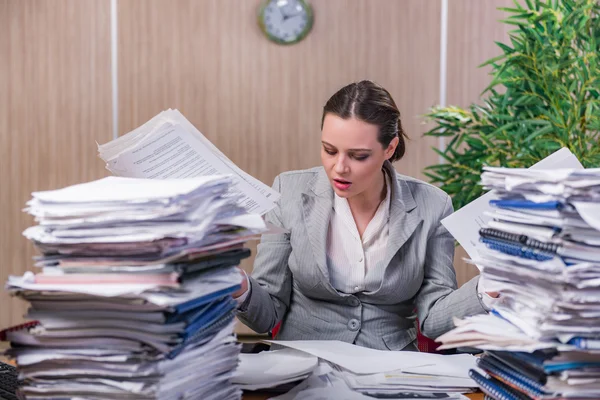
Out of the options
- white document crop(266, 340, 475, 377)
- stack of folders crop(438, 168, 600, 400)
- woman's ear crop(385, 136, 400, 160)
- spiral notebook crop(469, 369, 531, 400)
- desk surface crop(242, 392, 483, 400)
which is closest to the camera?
stack of folders crop(438, 168, 600, 400)

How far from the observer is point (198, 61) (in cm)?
457

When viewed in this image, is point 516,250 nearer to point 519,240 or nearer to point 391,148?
point 519,240

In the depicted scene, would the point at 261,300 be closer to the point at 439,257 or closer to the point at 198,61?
the point at 439,257

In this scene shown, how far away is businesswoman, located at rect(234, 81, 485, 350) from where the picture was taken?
73.0 inches

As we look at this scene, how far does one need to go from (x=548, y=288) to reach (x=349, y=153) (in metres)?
0.97

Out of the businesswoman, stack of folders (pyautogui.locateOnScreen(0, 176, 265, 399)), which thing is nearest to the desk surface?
stack of folders (pyautogui.locateOnScreen(0, 176, 265, 399))

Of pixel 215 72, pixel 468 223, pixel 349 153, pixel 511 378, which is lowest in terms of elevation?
pixel 511 378

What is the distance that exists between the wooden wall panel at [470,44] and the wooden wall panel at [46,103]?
2.18 meters

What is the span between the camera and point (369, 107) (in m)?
1.89

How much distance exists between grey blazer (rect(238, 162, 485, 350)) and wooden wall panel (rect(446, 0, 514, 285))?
270 centimetres

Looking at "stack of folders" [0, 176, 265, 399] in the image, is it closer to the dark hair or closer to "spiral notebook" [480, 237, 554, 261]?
"spiral notebook" [480, 237, 554, 261]

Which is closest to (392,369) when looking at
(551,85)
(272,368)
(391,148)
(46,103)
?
(272,368)

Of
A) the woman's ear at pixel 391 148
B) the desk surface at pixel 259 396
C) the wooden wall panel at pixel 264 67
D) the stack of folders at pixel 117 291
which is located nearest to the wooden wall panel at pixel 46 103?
the wooden wall panel at pixel 264 67

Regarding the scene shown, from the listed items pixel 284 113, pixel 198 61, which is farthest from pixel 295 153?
pixel 198 61
